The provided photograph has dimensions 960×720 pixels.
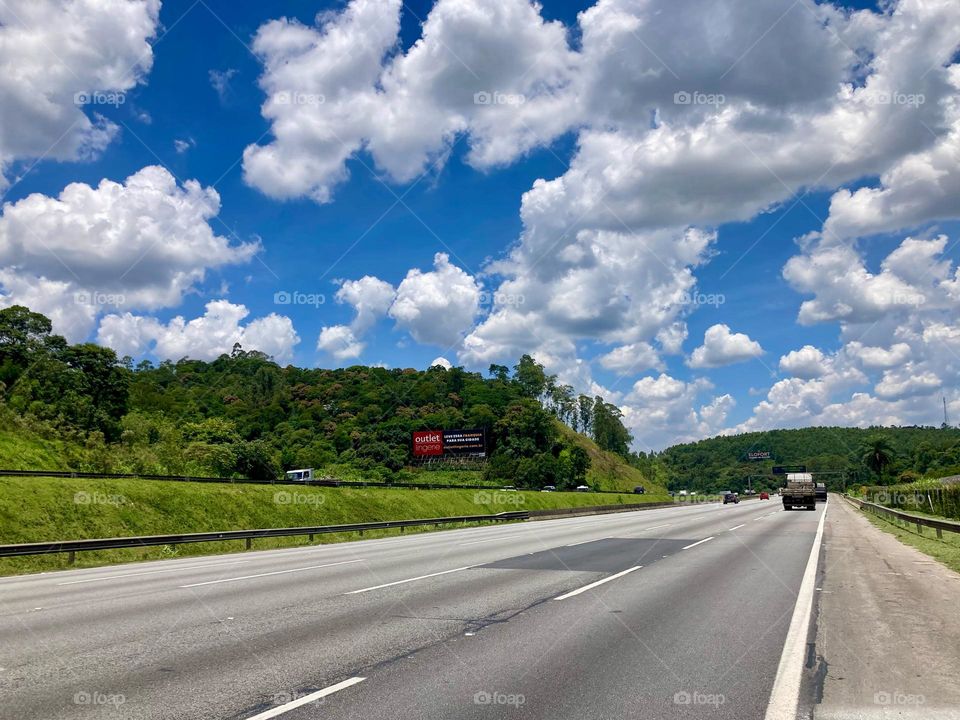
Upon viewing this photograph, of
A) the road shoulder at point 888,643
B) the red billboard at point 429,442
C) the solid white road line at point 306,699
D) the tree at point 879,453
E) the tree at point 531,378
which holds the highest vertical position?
the tree at point 531,378

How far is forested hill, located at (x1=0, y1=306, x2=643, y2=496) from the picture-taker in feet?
241

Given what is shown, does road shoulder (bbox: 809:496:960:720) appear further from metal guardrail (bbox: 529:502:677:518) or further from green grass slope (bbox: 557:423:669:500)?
green grass slope (bbox: 557:423:669:500)

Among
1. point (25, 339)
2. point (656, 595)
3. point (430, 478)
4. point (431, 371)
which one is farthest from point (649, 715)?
point (431, 371)

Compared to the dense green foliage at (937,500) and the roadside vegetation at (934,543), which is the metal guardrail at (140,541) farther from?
the dense green foliage at (937,500)

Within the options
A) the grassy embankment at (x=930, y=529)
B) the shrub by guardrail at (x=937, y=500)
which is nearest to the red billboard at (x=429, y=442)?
the grassy embankment at (x=930, y=529)

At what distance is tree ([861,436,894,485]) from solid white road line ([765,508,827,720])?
470 feet

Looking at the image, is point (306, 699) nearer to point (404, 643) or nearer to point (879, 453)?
point (404, 643)

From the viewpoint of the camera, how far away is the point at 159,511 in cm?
3070

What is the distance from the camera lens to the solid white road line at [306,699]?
555 centimetres

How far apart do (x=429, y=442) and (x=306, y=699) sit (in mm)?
76904

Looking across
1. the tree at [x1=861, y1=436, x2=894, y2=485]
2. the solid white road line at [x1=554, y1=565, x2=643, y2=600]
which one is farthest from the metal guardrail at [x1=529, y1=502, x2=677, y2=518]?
the tree at [x1=861, y1=436, x2=894, y2=485]

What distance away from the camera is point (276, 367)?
555 ft

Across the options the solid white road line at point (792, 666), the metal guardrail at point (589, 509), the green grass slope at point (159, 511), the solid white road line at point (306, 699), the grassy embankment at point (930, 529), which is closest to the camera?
the solid white road line at point (306, 699)

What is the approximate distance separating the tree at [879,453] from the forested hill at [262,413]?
169 feet
